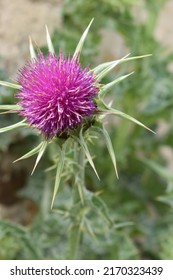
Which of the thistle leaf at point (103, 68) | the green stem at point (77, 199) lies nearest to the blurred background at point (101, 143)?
the green stem at point (77, 199)

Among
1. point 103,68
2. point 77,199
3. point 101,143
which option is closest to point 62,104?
point 103,68

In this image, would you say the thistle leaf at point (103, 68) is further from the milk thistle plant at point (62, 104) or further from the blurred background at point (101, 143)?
the blurred background at point (101, 143)

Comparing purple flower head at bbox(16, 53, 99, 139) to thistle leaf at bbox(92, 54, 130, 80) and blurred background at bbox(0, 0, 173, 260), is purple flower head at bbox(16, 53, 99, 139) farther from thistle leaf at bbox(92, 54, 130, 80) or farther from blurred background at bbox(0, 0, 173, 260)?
blurred background at bbox(0, 0, 173, 260)

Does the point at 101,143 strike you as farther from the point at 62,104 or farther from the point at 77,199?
the point at 62,104

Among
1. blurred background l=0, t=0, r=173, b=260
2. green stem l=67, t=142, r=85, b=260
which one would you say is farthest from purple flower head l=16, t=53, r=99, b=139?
blurred background l=0, t=0, r=173, b=260

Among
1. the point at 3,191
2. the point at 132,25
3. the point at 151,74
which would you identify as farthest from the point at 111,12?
the point at 3,191
